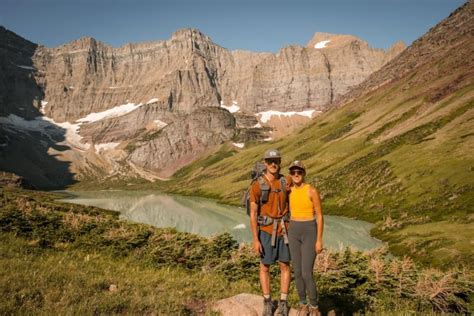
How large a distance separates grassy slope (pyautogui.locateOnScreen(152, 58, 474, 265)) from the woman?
123 feet

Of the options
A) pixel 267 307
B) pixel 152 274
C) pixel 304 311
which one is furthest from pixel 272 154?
pixel 152 274

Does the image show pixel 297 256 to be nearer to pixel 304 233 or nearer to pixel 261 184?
pixel 304 233

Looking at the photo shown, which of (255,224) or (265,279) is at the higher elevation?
(255,224)

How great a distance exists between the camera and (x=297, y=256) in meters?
11.6

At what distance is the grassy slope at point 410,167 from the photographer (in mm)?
58344

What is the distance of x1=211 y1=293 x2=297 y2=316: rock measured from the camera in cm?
1091

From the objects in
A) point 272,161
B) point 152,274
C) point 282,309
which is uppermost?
point 272,161

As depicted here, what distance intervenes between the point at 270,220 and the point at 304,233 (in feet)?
3.76

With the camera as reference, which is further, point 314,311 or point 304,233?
point 304,233

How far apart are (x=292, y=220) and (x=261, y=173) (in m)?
1.83

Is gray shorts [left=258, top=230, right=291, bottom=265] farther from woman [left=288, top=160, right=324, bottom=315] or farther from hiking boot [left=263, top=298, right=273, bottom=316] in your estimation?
hiking boot [left=263, top=298, right=273, bottom=316]

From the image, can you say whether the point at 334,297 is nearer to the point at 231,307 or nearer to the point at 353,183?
the point at 231,307

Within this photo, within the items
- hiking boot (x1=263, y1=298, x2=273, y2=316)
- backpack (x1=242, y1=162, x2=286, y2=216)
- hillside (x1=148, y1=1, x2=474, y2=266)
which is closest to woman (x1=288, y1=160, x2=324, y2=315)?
backpack (x1=242, y1=162, x2=286, y2=216)

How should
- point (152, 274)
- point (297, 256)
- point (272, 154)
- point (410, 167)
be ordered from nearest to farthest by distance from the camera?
1. point (297, 256)
2. point (272, 154)
3. point (152, 274)
4. point (410, 167)
